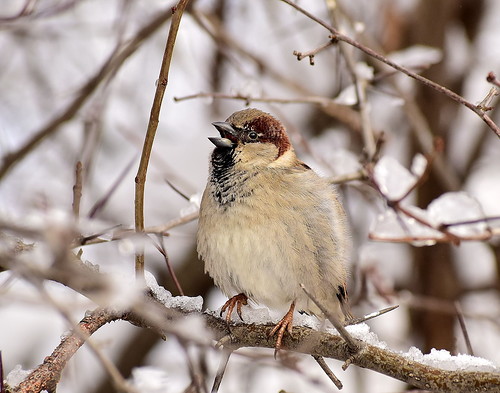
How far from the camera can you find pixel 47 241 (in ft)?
3.63

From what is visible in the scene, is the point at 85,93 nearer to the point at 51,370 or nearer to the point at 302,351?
the point at 302,351

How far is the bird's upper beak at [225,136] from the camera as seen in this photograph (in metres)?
3.06

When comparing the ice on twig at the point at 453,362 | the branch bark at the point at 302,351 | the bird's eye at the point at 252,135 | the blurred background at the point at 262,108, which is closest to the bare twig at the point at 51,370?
the branch bark at the point at 302,351

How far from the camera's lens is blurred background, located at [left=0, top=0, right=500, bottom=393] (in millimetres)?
4547

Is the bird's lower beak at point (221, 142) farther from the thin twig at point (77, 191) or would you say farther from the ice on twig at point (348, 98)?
the thin twig at point (77, 191)

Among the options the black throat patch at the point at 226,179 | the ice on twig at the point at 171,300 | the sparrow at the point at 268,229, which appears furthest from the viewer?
the black throat patch at the point at 226,179

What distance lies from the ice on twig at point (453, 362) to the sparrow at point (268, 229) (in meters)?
0.61

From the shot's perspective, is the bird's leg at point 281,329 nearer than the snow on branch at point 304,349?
No

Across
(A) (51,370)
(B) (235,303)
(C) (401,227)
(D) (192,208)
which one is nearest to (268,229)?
(B) (235,303)

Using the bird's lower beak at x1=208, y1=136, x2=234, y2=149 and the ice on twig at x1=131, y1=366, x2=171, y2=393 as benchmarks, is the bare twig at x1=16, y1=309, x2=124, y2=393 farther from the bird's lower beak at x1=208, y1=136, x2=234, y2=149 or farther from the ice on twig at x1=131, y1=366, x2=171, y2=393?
the bird's lower beak at x1=208, y1=136, x2=234, y2=149

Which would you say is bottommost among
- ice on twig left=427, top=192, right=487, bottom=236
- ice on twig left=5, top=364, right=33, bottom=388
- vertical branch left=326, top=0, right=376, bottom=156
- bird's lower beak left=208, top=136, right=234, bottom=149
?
ice on twig left=5, top=364, right=33, bottom=388

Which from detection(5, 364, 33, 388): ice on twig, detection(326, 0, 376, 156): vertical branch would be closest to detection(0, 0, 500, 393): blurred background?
detection(326, 0, 376, 156): vertical branch

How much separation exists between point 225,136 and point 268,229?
1.84 ft

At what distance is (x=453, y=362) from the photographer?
2070 millimetres
